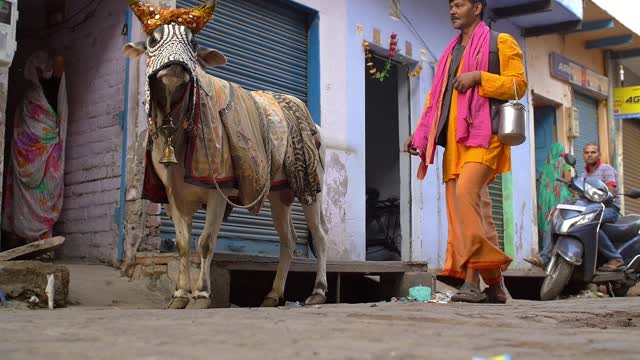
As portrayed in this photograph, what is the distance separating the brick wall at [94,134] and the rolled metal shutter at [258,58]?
2.42ft

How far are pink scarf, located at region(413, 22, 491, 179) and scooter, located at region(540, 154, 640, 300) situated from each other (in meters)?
2.73

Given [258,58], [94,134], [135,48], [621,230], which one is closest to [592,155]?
[621,230]

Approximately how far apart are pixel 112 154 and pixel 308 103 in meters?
2.54

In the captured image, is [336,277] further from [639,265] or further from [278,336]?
[278,336]

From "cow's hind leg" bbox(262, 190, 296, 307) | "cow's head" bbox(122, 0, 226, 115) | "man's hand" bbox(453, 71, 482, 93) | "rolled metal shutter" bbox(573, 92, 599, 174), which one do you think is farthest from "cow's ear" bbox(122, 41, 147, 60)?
"rolled metal shutter" bbox(573, 92, 599, 174)

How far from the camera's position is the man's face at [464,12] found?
5.15 meters

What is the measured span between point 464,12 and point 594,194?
138 inches

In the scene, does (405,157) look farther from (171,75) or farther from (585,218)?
(171,75)

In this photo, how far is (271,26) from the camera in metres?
7.96

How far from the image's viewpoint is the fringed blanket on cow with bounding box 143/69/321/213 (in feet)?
14.6

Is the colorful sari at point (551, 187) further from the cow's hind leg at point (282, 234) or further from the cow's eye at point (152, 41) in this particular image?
the cow's eye at point (152, 41)

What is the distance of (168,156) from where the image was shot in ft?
14.1

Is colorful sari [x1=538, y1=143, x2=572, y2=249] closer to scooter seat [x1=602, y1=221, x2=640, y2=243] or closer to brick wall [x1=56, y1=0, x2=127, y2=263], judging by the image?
scooter seat [x1=602, y1=221, x2=640, y2=243]

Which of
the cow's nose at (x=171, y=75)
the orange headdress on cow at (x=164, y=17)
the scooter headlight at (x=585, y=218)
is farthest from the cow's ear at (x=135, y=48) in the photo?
the scooter headlight at (x=585, y=218)
